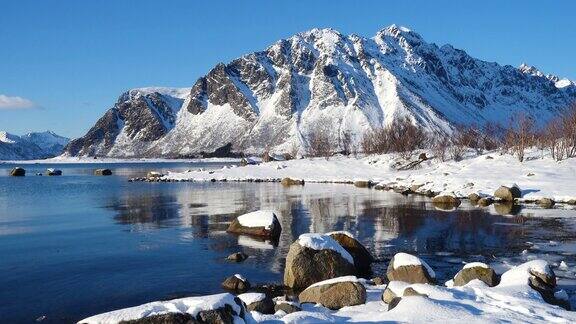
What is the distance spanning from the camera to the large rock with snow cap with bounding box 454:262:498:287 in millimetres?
21697

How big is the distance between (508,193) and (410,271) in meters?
43.6

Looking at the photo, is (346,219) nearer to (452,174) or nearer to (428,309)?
(428,309)

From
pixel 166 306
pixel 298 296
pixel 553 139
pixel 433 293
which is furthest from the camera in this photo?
pixel 553 139

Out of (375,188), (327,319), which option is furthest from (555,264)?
(375,188)

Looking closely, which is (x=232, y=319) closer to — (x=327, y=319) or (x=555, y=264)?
(x=327, y=319)

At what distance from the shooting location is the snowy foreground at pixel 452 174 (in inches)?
2630

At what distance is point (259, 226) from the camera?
3903 centimetres

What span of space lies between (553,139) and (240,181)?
5895 cm

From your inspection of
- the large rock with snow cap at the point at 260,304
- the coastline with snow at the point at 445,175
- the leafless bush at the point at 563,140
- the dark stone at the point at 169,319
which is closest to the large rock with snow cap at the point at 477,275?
the large rock with snow cap at the point at 260,304

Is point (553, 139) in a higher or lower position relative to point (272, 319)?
higher

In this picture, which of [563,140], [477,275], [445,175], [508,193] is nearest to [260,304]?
[477,275]

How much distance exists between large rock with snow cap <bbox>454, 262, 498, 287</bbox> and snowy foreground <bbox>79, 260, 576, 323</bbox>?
1.35m

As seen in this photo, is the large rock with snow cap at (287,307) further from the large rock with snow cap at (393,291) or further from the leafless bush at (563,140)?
the leafless bush at (563,140)

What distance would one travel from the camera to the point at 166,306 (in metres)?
14.1
